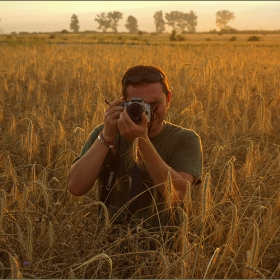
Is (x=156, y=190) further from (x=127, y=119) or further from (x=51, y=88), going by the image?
(x=51, y=88)


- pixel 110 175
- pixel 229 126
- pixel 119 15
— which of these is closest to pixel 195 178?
pixel 110 175

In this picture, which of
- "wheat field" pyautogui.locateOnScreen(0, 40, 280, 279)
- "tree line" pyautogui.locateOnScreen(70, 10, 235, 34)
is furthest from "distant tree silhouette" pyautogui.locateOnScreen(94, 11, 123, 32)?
"wheat field" pyautogui.locateOnScreen(0, 40, 280, 279)

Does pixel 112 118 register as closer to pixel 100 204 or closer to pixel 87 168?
pixel 87 168

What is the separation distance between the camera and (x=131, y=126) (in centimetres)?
173

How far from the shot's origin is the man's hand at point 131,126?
173cm

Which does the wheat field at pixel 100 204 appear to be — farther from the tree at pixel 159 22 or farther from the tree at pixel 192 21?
the tree at pixel 192 21

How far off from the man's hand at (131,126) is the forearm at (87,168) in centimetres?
17

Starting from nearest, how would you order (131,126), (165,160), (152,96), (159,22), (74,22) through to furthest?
1. (131,126)
2. (152,96)
3. (165,160)
4. (74,22)
5. (159,22)

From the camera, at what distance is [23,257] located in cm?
166

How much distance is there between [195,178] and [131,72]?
0.56 meters

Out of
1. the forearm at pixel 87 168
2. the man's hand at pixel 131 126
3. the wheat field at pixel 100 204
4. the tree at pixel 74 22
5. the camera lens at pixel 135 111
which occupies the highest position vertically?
the tree at pixel 74 22

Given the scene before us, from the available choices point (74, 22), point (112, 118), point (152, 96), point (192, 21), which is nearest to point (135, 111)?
point (112, 118)

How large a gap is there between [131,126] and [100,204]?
1.71 ft

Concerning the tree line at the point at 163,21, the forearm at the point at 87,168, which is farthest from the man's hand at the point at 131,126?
the tree line at the point at 163,21
